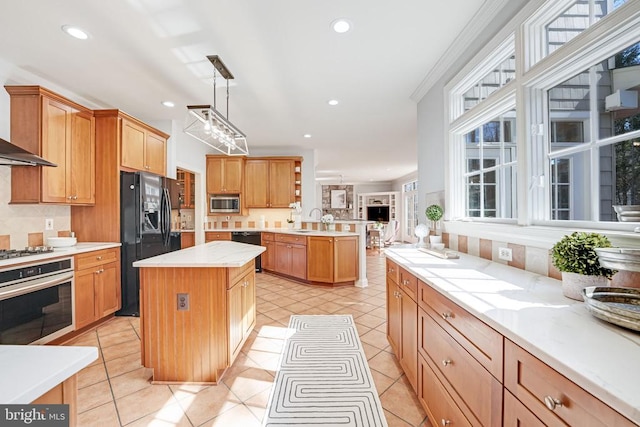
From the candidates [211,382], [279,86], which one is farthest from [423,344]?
[279,86]

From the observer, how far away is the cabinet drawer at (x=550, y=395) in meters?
0.59

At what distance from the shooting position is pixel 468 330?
111cm

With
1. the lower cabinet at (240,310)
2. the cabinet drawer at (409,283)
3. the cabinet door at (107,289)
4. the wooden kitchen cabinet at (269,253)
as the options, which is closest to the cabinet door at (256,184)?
the wooden kitchen cabinet at (269,253)

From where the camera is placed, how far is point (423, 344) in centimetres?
160

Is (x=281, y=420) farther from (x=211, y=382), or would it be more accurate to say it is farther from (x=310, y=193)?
(x=310, y=193)

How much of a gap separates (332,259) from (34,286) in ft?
11.2

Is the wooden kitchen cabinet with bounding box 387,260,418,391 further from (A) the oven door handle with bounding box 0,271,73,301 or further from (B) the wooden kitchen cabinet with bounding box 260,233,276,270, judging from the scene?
(B) the wooden kitchen cabinet with bounding box 260,233,276,270

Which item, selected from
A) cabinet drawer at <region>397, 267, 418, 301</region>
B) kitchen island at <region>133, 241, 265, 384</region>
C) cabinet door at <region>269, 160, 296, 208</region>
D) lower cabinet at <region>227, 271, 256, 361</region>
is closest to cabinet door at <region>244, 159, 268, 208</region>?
cabinet door at <region>269, 160, 296, 208</region>

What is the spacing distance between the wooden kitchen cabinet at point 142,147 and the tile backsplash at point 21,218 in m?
0.89

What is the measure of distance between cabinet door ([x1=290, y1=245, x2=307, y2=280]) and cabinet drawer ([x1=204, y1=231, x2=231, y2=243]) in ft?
4.95

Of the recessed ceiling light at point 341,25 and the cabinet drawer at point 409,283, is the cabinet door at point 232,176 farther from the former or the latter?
the cabinet drawer at point 409,283

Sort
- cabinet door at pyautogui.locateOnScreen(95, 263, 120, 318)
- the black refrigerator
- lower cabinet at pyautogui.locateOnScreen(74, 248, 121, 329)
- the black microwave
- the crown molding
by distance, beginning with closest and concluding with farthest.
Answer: the crown molding
lower cabinet at pyautogui.locateOnScreen(74, 248, 121, 329)
cabinet door at pyautogui.locateOnScreen(95, 263, 120, 318)
the black refrigerator
the black microwave

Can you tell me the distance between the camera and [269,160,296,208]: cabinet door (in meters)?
5.82

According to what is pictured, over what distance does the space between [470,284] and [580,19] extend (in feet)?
4.98
